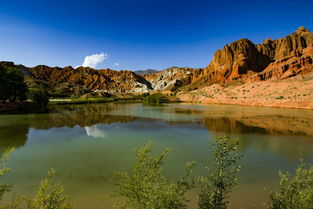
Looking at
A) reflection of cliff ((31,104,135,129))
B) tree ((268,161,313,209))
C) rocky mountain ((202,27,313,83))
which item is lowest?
reflection of cliff ((31,104,135,129))

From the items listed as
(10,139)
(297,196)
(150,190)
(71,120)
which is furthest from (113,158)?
(71,120)

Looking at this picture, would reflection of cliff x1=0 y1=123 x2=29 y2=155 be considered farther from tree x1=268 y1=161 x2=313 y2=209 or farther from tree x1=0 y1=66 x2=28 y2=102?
tree x1=0 y1=66 x2=28 y2=102

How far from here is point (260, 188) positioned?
9.25 meters

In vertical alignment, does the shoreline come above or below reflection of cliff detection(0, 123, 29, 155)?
above

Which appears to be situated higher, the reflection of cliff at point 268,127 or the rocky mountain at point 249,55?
the rocky mountain at point 249,55

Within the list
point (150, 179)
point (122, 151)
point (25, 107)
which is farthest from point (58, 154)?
point (25, 107)

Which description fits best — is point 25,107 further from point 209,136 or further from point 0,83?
point 209,136

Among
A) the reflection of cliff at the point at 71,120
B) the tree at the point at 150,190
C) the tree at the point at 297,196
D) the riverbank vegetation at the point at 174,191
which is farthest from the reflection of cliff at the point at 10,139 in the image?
the tree at the point at 297,196

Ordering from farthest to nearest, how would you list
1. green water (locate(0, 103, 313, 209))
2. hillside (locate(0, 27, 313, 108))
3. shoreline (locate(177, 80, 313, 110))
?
hillside (locate(0, 27, 313, 108))
shoreline (locate(177, 80, 313, 110))
green water (locate(0, 103, 313, 209))

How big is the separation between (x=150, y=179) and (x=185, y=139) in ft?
45.5

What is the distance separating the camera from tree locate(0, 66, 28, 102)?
43375mm

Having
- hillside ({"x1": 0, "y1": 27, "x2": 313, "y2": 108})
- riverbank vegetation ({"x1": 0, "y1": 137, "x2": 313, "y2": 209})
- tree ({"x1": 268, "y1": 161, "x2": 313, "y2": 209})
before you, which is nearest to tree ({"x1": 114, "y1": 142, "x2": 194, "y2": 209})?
riverbank vegetation ({"x1": 0, "y1": 137, "x2": 313, "y2": 209})

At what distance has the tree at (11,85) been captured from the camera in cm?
4338

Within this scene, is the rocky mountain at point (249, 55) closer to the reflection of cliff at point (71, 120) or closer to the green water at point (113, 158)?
the reflection of cliff at point (71, 120)
